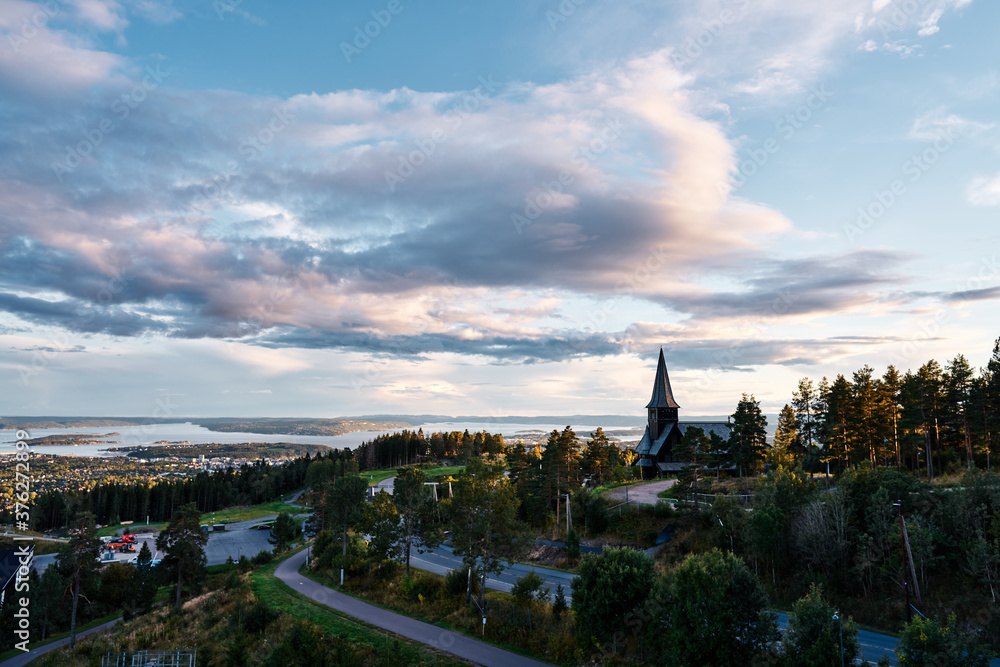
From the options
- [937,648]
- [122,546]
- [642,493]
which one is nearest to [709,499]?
[642,493]

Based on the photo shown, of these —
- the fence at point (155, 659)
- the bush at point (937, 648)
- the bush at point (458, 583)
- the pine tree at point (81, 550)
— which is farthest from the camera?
the pine tree at point (81, 550)

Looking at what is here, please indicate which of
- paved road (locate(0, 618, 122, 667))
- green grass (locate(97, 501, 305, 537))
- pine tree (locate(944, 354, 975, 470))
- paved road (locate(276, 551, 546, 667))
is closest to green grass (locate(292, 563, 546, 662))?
paved road (locate(276, 551, 546, 667))

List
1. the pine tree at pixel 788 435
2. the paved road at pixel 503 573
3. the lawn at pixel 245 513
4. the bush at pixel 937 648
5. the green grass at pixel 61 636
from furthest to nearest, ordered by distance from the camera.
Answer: the lawn at pixel 245 513, the pine tree at pixel 788 435, the green grass at pixel 61 636, the paved road at pixel 503 573, the bush at pixel 937 648

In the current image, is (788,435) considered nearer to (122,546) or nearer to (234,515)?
(122,546)

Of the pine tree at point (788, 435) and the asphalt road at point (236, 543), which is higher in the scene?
the pine tree at point (788, 435)

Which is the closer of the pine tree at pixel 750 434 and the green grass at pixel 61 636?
the green grass at pixel 61 636

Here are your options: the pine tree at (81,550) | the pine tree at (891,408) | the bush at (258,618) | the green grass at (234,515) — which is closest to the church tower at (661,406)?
the pine tree at (891,408)

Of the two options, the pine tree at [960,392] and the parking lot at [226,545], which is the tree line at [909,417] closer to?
the pine tree at [960,392]
